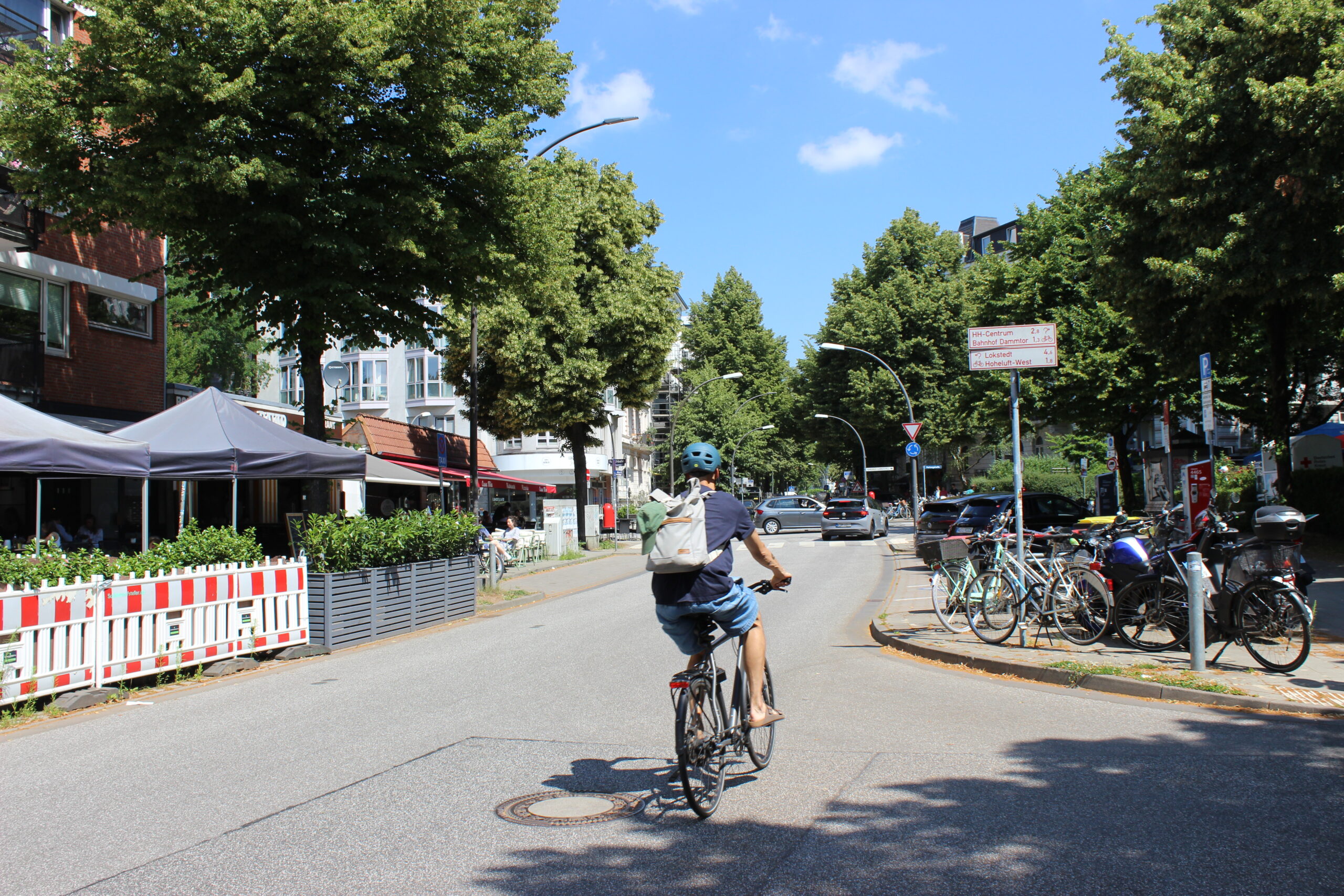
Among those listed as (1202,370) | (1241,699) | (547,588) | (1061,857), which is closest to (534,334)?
(547,588)

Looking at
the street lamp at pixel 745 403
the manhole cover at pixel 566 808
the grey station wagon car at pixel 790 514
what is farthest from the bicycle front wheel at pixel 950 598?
the street lamp at pixel 745 403

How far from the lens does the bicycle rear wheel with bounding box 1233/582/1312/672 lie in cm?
766

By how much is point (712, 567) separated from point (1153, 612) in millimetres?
5792

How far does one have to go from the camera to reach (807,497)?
137 feet

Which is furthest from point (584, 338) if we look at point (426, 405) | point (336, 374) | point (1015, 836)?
point (426, 405)

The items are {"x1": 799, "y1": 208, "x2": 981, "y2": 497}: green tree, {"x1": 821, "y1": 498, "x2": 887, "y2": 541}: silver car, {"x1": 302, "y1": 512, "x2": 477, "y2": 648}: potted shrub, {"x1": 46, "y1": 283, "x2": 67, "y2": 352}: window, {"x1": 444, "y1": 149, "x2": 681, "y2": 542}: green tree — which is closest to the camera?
{"x1": 302, "y1": 512, "x2": 477, "y2": 648}: potted shrub

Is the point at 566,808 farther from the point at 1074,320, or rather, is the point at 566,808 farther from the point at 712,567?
the point at 1074,320

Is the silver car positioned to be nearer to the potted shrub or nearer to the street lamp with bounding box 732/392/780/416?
the potted shrub

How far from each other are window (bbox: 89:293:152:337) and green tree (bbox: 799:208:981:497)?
34812mm

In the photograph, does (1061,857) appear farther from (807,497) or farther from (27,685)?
(807,497)

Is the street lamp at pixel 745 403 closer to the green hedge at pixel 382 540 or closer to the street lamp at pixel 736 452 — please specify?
the street lamp at pixel 736 452

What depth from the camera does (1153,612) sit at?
8875mm

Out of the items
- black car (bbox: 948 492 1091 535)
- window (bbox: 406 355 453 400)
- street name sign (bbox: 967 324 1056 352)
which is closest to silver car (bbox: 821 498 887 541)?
black car (bbox: 948 492 1091 535)

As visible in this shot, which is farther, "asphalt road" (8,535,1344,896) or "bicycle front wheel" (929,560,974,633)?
"bicycle front wheel" (929,560,974,633)
